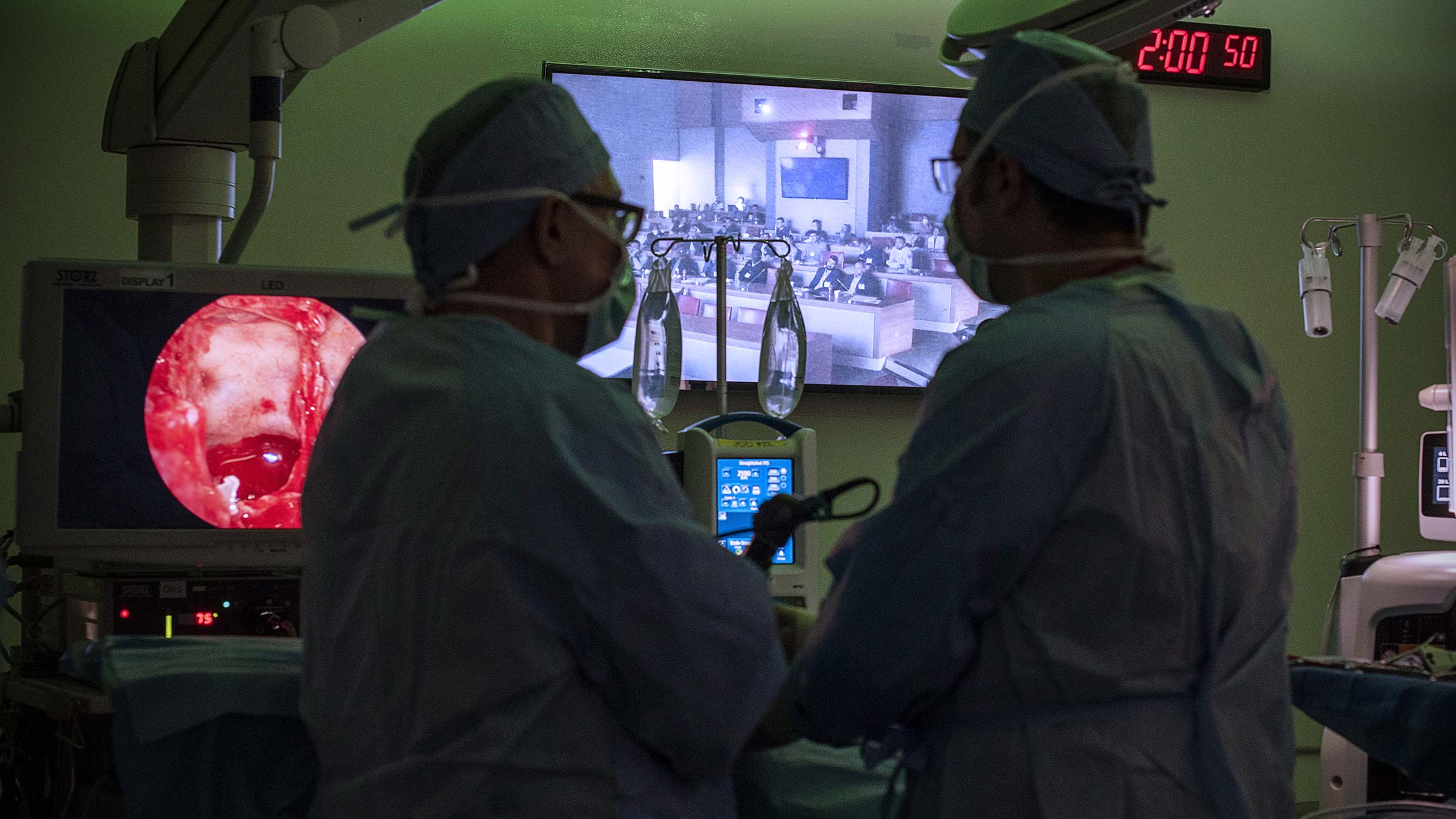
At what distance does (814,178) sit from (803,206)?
0.29ft

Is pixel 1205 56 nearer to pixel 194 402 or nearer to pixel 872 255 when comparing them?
pixel 872 255

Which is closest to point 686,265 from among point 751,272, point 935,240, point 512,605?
point 751,272

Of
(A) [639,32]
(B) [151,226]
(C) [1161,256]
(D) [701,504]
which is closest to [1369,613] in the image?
(D) [701,504]

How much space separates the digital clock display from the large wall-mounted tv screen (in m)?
1.01

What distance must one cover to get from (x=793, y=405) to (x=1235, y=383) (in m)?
2.15

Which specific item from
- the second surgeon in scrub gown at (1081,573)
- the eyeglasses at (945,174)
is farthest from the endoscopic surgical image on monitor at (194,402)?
the second surgeon in scrub gown at (1081,573)

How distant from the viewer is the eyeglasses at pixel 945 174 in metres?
1.42

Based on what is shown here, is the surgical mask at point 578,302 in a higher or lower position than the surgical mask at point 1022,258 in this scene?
lower

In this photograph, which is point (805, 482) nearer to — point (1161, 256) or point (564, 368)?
point (1161, 256)

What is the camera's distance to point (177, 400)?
1.80 m

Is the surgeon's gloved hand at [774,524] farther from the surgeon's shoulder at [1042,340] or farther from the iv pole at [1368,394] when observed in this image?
the iv pole at [1368,394]

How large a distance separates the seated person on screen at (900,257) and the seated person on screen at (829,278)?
143 mm

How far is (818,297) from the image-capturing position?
3.89 meters

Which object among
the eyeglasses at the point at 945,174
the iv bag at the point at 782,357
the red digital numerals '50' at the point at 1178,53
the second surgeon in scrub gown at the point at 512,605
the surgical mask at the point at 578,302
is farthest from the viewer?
the red digital numerals '50' at the point at 1178,53
